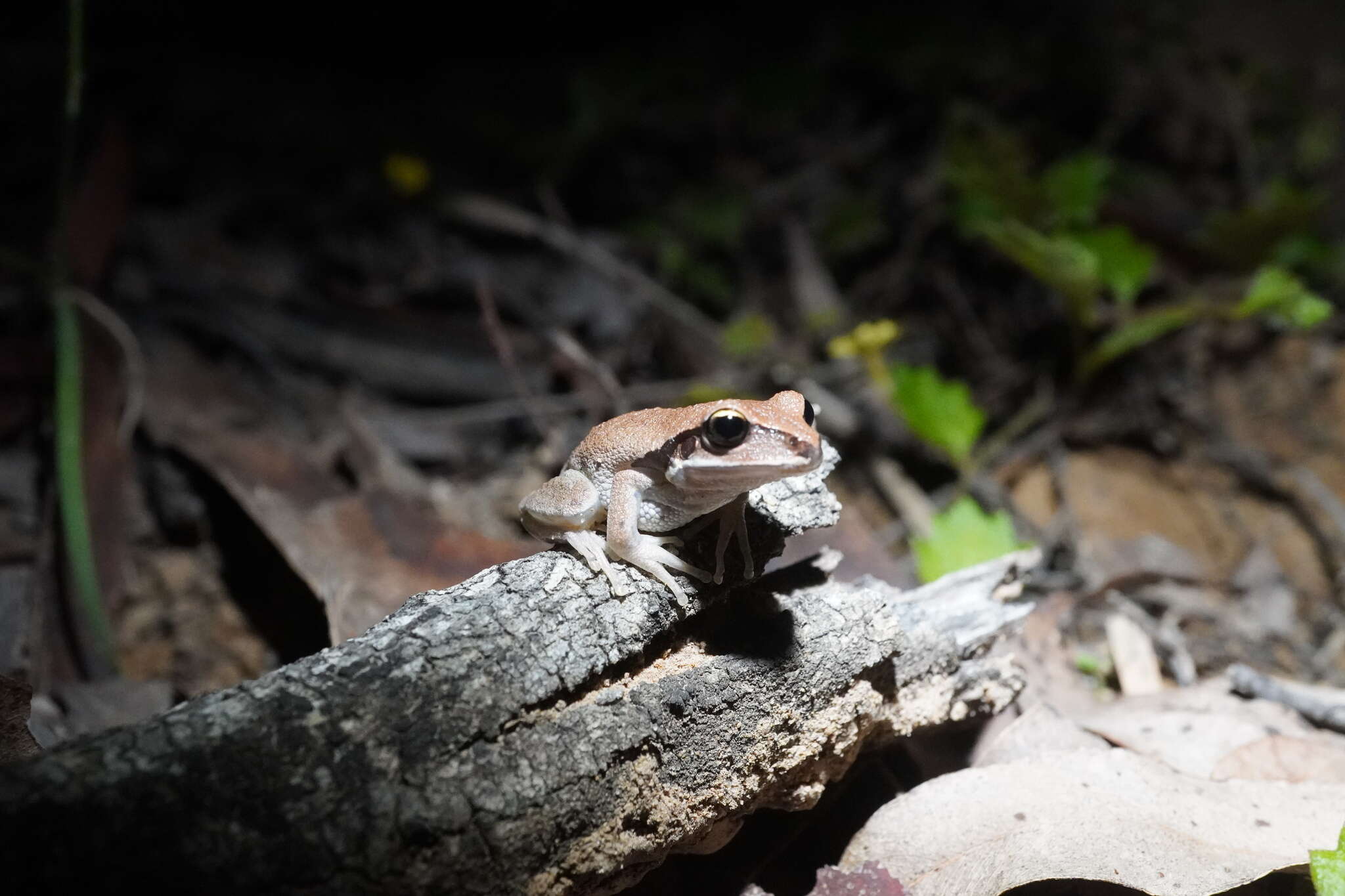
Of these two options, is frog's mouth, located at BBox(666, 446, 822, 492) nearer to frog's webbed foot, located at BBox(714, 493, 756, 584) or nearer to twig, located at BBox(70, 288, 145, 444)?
frog's webbed foot, located at BBox(714, 493, 756, 584)

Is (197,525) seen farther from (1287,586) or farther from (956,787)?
(1287,586)

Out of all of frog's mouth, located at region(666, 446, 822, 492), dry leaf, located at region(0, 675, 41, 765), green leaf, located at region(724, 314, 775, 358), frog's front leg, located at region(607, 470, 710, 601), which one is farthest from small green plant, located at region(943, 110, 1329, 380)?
dry leaf, located at region(0, 675, 41, 765)

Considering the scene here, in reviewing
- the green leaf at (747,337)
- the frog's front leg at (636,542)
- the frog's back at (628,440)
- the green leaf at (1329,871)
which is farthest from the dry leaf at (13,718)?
the green leaf at (747,337)

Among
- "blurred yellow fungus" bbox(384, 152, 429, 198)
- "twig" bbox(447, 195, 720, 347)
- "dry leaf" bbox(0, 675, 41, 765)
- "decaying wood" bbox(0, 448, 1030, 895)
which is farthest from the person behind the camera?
"blurred yellow fungus" bbox(384, 152, 429, 198)

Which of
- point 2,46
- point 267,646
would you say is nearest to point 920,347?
point 267,646

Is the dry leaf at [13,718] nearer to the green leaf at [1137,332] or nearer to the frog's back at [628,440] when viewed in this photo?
the frog's back at [628,440]

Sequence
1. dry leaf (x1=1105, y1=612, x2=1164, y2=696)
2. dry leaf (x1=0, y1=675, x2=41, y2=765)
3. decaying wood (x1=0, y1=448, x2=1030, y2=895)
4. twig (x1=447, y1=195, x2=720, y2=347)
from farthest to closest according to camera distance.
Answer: twig (x1=447, y1=195, x2=720, y2=347)
dry leaf (x1=1105, y1=612, x2=1164, y2=696)
dry leaf (x1=0, y1=675, x2=41, y2=765)
decaying wood (x1=0, y1=448, x2=1030, y2=895)
